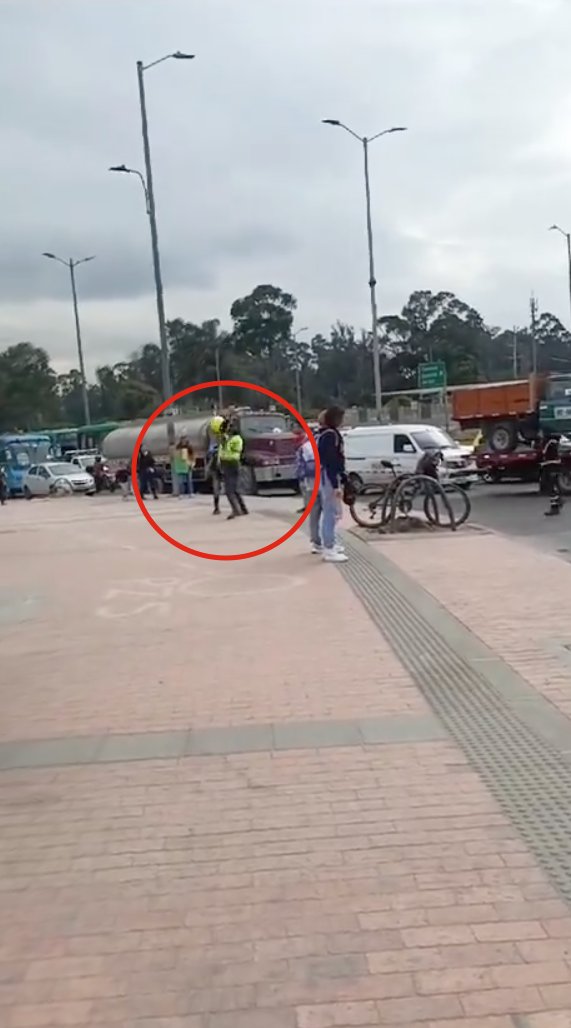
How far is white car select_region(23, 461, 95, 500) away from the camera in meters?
35.2

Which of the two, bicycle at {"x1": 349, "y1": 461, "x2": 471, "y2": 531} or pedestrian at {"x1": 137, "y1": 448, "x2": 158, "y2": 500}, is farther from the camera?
pedestrian at {"x1": 137, "y1": 448, "x2": 158, "y2": 500}

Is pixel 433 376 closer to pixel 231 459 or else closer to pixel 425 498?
pixel 231 459

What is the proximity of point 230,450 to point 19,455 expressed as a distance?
31.4 metres

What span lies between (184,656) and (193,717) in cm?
154

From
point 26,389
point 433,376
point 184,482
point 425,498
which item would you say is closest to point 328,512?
point 425,498

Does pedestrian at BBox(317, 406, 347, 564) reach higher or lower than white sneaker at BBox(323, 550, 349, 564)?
higher

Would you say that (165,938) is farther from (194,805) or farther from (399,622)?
(399,622)

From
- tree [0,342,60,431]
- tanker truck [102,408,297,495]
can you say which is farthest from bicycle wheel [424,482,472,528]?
tree [0,342,60,431]

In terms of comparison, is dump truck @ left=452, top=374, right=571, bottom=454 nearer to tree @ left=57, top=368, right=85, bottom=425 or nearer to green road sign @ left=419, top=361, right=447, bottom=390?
green road sign @ left=419, top=361, right=447, bottom=390

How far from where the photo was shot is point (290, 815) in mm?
4273

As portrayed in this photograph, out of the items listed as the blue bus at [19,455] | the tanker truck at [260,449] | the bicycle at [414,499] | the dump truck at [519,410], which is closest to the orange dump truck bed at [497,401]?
the dump truck at [519,410]

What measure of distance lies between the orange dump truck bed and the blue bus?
20.8 m

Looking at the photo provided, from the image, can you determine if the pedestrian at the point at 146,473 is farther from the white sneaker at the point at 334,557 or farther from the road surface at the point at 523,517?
the white sneaker at the point at 334,557

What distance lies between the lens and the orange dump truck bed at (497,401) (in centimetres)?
2511
